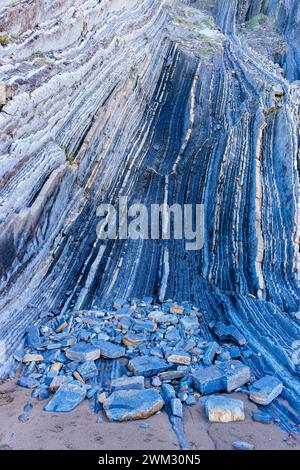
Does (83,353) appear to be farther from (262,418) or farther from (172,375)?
(262,418)

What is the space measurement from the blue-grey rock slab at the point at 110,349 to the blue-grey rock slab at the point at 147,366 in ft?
0.79

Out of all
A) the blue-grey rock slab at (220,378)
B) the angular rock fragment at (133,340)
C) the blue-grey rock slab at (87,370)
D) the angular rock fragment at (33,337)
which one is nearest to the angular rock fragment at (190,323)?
the angular rock fragment at (133,340)

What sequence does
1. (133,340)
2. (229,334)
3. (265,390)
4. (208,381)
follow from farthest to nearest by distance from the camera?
(229,334), (133,340), (208,381), (265,390)

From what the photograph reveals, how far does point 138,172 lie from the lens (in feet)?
30.6

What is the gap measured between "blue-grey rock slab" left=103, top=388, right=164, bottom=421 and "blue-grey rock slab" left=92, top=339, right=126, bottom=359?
77 cm

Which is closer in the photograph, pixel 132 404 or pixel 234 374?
pixel 132 404

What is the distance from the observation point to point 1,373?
4.74m

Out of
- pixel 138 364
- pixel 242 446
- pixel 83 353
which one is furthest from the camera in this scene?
pixel 83 353

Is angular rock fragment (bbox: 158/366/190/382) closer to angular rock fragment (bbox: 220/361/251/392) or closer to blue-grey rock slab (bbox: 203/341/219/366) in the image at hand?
blue-grey rock slab (bbox: 203/341/219/366)

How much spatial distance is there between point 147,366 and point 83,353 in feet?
2.51

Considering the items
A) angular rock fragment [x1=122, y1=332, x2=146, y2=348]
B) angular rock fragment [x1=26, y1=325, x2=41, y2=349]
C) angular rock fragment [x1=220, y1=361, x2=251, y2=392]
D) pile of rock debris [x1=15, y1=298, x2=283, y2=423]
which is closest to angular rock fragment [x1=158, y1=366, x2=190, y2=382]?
pile of rock debris [x1=15, y1=298, x2=283, y2=423]

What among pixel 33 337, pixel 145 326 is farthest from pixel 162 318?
pixel 33 337

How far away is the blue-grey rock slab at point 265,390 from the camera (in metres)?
4.27
